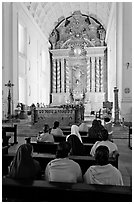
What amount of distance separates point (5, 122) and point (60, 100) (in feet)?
40.3

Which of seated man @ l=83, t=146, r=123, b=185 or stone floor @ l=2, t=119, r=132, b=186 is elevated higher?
seated man @ l=83, t=146, r=123, b=185

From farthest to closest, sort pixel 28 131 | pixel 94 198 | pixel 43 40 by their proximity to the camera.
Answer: pixel 43 40 → pixel 28 131 → pixel 94 198

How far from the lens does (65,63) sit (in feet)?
80.2

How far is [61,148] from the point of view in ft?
9.79

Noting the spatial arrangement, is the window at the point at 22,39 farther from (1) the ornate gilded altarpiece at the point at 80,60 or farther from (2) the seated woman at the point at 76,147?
(2) the seated woman at the point at 76,147

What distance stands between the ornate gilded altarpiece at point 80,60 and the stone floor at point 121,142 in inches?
510

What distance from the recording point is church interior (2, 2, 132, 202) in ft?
40.9

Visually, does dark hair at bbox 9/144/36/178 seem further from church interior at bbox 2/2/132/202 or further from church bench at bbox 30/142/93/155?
church interior at bbox 2/2/132/202

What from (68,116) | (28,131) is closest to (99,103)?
(68,116)

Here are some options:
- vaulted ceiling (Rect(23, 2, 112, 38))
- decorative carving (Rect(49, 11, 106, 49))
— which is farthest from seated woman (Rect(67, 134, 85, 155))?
decorative carving (Rect(49, 11, 106, 49))

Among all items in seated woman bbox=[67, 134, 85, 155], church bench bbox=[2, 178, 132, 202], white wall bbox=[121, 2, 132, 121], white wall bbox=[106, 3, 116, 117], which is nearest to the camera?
church bench bbox=[2, 178, 132, 202]

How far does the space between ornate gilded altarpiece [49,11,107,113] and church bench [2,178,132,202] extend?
20.4m

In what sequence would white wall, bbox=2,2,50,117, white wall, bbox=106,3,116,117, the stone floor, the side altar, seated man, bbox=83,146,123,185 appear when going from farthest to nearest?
white wall, bbox=106,3,116,117 < white wall, bbox=2,2,50,117 < the side altar < the stone floor < seated man, bbox=83,146,123,185

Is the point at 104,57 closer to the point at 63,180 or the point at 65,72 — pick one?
the point at 65,72
